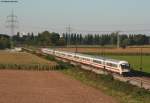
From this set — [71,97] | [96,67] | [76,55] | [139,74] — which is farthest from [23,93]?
[76,55]

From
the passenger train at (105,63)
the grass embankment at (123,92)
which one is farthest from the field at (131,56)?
the grass embankment at (123,92)

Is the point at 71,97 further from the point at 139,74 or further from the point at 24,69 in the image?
the point at 24,69

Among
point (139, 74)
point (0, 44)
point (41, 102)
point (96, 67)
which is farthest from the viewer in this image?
point (0, 44)

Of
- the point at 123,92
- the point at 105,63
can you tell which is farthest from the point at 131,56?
the point at 123,92

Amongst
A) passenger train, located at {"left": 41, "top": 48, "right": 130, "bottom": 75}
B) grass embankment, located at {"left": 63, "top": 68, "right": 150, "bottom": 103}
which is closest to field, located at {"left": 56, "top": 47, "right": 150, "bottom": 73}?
passenger train, located at {"left": 41, "top": 48, "right": 130, "bottom": 75}

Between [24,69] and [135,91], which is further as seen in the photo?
[24,69]

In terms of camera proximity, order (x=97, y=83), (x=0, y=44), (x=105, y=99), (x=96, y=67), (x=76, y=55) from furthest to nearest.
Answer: (x=0, y=44) → (x=76, y=55) → (x=96, y=67) → (x=97, y=83) → (x=105, y=99)

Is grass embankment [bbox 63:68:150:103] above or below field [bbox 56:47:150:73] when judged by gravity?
above

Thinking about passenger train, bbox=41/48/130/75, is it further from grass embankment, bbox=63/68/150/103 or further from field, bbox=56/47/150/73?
grass embankment, bbox=63/68/150/103

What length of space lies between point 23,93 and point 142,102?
9360mm

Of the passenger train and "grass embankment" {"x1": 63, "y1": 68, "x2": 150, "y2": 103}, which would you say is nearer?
"grass embankment" {"x1": 63, "y1": 68, "x2": 150, "y2": 103}

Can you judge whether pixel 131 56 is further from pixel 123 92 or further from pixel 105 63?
pixel 123 92

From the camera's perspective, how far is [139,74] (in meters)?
55.9

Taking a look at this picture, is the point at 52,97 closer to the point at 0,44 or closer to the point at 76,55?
the point at 76,55
